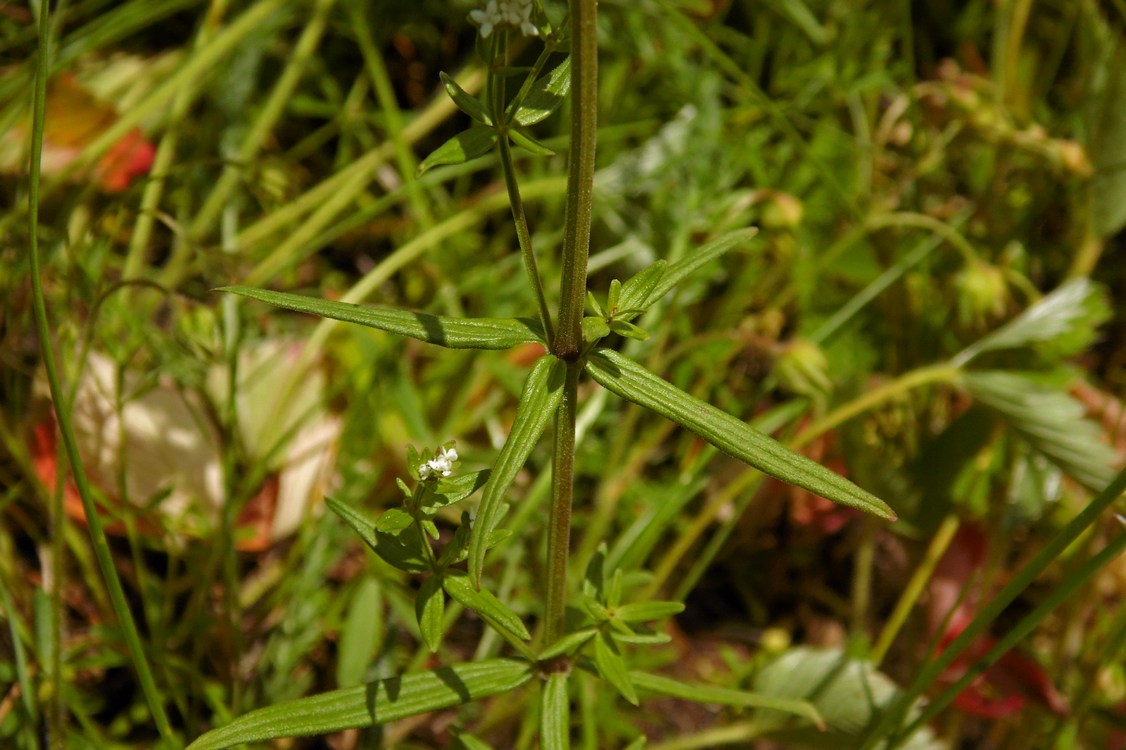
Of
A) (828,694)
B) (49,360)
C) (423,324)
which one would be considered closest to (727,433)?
(423,324)

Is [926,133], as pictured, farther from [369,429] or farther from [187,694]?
[187,694]

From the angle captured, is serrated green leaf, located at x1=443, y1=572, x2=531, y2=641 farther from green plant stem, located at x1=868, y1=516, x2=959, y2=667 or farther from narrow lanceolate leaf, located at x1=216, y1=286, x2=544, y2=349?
green plant stem, located at x1=868, y1=516, x2=959, y2=667

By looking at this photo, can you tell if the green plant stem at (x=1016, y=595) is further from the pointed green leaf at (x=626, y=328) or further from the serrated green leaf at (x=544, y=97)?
the serrated green leaf at (x=544, y=97)

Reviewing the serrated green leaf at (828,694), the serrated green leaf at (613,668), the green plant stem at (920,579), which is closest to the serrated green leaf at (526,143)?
the serrated green leaf at (613,668)

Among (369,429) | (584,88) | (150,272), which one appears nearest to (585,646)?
(584,88)

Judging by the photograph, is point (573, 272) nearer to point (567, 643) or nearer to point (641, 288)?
point (641, 288)
